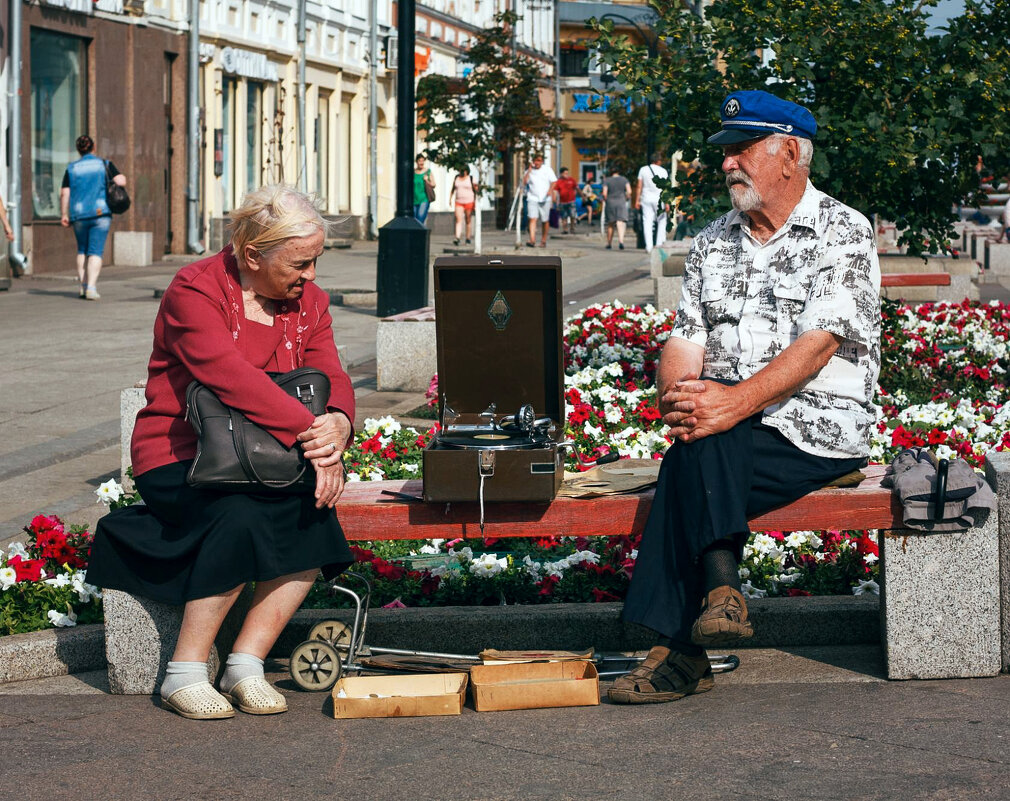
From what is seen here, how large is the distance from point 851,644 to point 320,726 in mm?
1783

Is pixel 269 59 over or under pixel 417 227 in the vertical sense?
over

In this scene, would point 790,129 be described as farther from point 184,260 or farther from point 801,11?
point 184,260

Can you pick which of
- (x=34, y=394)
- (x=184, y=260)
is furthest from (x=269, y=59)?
(x=34, y=394)

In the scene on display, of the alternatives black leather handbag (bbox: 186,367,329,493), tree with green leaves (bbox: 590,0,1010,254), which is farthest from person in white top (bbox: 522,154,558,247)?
black leather handbag (bbox: 186,367,329,493)

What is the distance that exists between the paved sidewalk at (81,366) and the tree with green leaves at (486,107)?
12.8 feet

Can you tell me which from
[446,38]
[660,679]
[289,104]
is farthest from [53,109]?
[660,679]

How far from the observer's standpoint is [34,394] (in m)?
11.4

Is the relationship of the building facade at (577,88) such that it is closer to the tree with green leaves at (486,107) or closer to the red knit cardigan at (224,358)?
the tree with green leaves at (486,107)

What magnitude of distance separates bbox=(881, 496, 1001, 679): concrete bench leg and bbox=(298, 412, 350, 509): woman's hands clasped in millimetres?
1615

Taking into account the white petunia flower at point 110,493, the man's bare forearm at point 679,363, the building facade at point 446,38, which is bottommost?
the white petunia flower at point 110,493

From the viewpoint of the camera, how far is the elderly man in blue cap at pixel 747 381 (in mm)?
4754

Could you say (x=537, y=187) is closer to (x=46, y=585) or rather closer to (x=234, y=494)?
(x=46, y=585)

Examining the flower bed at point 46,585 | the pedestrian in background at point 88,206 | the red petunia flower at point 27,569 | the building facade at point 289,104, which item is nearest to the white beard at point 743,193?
the flower bed at point 46,585

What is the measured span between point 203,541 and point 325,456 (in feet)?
1.39
